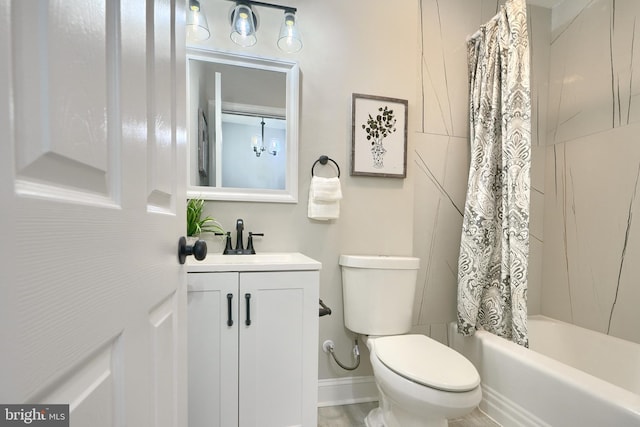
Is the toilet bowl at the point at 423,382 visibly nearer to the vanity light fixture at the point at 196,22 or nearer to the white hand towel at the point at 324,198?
the white hand towel at the point at 324,198

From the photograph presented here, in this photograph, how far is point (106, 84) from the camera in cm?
37

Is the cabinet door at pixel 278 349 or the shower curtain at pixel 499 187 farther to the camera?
the shower curtain at pixel 499 187

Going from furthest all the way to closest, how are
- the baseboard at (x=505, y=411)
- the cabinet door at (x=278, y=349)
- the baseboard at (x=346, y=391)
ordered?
1. the baseboard at (x=346, y=391)
2. the baseboard at (x=505, y=411)
3. the cabinet door at (x=278, y=349)

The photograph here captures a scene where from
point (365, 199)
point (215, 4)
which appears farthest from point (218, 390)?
point (215, 4)

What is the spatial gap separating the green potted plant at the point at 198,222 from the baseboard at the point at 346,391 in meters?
1.04

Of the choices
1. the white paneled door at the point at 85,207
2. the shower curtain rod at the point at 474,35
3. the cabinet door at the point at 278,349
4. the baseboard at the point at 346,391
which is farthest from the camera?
the shower curtain rod at the point at 474,35

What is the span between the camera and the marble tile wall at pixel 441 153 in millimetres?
1839

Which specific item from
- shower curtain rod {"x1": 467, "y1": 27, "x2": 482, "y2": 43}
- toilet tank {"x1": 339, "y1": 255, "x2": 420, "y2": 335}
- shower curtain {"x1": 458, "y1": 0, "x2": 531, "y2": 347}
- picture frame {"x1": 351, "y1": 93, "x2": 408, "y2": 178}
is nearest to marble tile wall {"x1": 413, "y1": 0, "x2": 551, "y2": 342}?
shower curtain rod {"x1": 467, "y1": 27, "x2": 482, "y2": 43}

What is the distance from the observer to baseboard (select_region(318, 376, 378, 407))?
1542mm

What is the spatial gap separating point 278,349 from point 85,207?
100 centimetres

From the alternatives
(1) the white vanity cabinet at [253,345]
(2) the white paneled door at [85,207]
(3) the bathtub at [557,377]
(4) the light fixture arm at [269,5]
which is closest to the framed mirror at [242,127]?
(4) the light fixture arm at [269,5]

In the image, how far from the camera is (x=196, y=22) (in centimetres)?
133

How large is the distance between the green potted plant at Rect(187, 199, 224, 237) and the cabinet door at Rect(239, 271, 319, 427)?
1.45ft

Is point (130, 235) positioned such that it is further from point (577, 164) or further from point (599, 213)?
point (577, 164)
